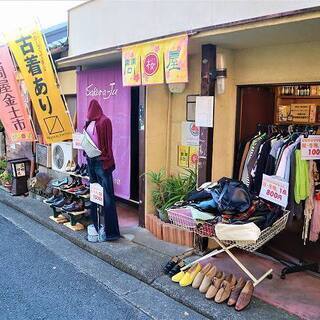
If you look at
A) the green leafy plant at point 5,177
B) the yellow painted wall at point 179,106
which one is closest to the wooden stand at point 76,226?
the yellow painted wall at point 179,106

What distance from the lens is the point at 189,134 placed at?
21.6 ft

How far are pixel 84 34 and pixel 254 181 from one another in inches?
221

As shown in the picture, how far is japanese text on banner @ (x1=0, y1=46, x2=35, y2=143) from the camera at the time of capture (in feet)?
28.4

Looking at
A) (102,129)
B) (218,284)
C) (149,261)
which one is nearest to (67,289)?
(149,261)

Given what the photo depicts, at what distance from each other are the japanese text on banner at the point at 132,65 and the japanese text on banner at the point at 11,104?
12.0 ft

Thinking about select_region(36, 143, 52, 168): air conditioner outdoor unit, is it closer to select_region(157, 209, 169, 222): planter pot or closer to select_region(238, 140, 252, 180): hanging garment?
select_region(157, 209, 169, 222): planter pot

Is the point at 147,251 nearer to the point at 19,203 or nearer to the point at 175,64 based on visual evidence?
the point at 175,64

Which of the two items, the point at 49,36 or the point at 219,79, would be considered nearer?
the point at 219,79

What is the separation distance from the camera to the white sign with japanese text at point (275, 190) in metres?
4.56

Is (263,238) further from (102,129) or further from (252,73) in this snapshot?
(102,129)

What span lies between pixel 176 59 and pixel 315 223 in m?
2.82

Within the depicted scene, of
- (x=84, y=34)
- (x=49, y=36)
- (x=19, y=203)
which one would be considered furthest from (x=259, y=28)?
(x=49, y=36)

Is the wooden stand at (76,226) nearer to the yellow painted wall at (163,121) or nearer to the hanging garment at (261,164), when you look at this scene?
the yellow painted wall at (163,121)

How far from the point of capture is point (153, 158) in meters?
6.61
